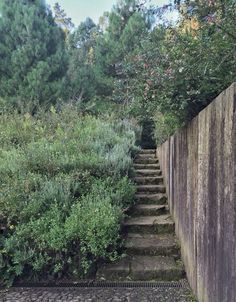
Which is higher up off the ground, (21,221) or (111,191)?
(111,191)

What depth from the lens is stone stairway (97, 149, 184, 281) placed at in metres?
3.76

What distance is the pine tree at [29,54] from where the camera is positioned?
37.8 ft

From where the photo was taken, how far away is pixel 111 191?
4.80 metres

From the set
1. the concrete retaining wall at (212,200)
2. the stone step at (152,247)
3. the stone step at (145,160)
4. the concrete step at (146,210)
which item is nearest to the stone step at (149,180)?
the concrete step at (146,210)

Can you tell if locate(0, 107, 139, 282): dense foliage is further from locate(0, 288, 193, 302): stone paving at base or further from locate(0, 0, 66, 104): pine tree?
locate(0, 0, 66, 104): pine tree

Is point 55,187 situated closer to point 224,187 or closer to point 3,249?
point 3,249

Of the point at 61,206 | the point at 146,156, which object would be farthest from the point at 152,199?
the point at 146,156

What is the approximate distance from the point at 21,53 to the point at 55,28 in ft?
6.74

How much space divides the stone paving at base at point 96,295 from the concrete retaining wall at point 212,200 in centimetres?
24

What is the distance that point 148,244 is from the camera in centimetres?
428

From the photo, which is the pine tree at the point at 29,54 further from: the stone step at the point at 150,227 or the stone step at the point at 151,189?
the stone step at the point at 150,227

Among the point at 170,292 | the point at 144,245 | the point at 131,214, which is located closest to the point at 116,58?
the point at 131,214

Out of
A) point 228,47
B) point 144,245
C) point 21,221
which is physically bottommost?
point 144,245

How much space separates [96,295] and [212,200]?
5.83 ft
